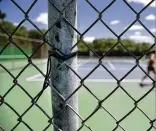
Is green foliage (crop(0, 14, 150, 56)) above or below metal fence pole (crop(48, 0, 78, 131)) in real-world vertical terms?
above

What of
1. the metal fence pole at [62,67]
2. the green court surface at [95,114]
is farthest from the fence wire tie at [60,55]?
the green court surface at [95,114]

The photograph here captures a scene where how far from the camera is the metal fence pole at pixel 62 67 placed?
3.74 ft

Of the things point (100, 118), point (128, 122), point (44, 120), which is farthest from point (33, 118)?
point (128, 122)

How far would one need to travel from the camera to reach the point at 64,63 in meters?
1.16

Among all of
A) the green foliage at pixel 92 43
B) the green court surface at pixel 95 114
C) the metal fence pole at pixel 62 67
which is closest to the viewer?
the metal fence pole at pixel 62 67

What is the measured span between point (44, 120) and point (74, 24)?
3.66 metres

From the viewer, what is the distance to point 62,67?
1162mm

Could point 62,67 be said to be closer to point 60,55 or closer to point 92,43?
point 60,55

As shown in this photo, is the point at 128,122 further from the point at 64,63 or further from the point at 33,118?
the point at 64,63

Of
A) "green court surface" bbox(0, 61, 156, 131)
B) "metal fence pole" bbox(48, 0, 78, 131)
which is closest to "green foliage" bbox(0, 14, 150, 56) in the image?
"metal fence pole" bbox(48, 0, 78, 131)

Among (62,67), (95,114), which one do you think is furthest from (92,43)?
(62,67)

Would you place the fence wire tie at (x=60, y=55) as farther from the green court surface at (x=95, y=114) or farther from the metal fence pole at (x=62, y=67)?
the green court surface at (x=95, y=114)

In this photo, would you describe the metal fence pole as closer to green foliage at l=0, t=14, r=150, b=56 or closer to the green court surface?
green foliage at l=0, t=14, r=150, b=56

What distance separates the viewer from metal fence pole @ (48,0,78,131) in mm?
1140
